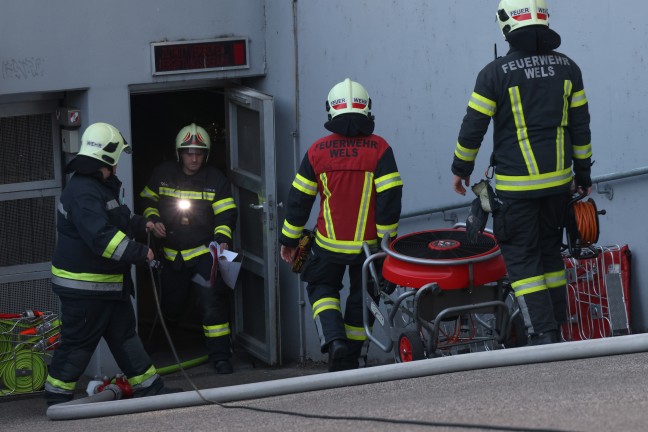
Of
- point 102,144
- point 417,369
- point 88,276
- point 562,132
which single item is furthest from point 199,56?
point 417,369

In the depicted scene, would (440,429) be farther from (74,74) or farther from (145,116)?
(145,116)

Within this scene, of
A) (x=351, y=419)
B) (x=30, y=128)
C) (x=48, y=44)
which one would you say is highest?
(x=48, y=44)

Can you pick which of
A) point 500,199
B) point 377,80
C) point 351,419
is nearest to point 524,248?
point 500,199

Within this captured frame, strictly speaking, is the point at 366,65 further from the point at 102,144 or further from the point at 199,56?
the point at 102,144

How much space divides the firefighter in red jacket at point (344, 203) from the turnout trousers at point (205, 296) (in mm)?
2061

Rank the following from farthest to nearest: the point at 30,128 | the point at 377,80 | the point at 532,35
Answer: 1. the point at 30,128
2. the point at 377,80
3. the point at 532,35

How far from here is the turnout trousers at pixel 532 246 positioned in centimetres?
645

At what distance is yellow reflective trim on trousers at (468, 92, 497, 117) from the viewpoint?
21.1 ft

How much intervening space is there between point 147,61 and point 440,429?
17.1ft

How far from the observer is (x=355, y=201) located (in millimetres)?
7387

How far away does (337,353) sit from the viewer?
7359mm

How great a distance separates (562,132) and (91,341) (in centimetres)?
301

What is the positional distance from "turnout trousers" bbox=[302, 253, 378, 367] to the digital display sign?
8.08 feet

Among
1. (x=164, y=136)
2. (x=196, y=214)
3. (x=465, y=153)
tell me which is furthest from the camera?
(x=164, y=136)
